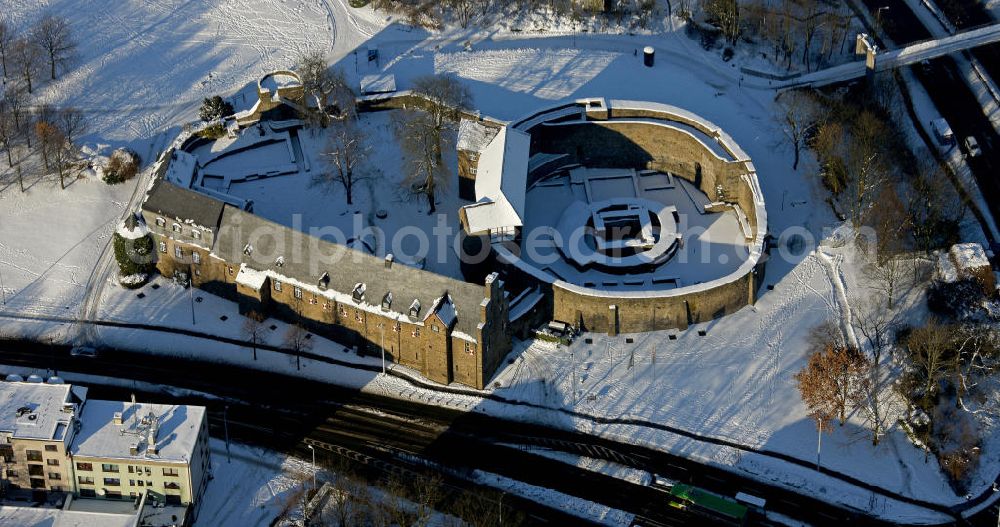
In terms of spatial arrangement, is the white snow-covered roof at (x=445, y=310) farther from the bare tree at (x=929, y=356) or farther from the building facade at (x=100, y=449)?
the bare tree at (x=929, y=356)

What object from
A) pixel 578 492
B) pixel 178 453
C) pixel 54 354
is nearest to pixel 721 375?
pixel 578 492

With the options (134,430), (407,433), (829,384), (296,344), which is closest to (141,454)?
(134,430)

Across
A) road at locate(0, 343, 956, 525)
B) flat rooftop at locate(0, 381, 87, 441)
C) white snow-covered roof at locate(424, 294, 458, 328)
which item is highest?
white snow-covered roof at locate(424, 294, 458, 328)

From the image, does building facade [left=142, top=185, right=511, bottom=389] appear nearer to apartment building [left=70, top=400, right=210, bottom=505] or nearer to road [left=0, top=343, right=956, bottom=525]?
road [left=0, top=343, right=956, bottom=525]

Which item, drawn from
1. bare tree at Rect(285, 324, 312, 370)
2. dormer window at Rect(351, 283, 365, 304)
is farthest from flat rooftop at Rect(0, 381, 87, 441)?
dormer window at Rect(351, 283, 365, 304)

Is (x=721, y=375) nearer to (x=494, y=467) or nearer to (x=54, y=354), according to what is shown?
(x=494, y=467)

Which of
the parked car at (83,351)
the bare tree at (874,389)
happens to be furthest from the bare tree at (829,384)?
the parked car at (83,351)
